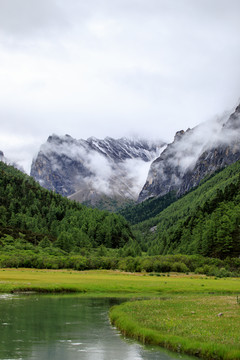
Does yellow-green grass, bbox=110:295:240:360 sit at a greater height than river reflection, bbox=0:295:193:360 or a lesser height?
greater

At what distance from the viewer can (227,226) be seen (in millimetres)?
148500

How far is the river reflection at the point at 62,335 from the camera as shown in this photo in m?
29.0

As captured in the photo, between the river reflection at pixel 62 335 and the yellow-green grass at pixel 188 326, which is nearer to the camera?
the yellow-green grass at pixel 188 326

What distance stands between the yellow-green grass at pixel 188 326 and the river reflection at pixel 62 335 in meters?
1.31

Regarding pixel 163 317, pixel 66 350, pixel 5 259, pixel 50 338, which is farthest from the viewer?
pixel 5 259

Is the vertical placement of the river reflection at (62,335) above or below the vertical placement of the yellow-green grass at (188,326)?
below

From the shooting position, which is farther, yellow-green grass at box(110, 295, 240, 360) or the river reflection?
the river reflection

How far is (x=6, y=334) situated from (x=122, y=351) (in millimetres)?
11697

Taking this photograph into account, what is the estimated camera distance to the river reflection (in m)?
29.0

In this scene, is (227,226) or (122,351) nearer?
(122,351)

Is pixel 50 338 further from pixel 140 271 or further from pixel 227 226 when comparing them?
pixel 227 226

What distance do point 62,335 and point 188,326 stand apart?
1163 centimetres

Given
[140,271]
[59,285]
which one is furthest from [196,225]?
[59,285]

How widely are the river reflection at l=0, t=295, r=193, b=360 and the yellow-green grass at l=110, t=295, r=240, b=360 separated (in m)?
1.31
